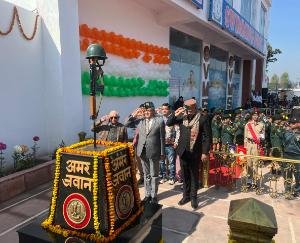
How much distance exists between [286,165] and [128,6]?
7.27 metres

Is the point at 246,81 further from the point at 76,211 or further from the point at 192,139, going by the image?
the point at 76,211

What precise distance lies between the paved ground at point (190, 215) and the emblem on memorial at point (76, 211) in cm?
140

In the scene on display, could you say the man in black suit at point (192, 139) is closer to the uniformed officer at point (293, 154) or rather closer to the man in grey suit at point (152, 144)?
the man in grey suit at point (152, 144)

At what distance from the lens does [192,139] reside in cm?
499

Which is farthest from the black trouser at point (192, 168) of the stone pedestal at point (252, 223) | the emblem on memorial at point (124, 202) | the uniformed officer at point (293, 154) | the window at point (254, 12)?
the window at point (254, 12)

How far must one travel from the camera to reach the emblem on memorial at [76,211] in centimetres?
306

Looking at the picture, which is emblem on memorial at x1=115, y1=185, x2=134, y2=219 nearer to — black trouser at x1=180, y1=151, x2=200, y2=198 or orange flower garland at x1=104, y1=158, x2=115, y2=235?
orange flower garland at x1=104, y1=158, x2=115, y2=235

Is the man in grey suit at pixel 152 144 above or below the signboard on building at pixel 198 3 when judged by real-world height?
below

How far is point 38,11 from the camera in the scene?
7074mm

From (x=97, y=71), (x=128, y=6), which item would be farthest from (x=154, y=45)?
(x=97, y=71)

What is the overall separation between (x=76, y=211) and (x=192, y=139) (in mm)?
2488

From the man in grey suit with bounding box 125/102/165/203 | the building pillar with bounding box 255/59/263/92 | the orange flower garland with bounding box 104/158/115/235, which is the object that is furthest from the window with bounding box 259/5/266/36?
the orange flower garland with bounding box 104/158/115/235

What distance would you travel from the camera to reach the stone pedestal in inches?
70.4

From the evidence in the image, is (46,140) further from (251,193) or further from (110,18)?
(251,193)
